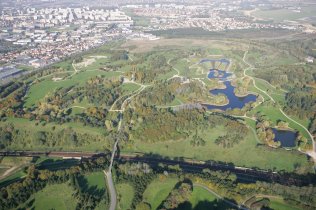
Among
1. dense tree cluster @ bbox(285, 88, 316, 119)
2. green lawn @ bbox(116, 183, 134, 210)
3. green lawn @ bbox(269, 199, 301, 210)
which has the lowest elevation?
green lawn @ bbox(116, 183, 134, 210)

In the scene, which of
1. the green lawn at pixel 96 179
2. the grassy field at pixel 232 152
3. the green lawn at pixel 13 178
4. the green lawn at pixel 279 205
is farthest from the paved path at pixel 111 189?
the green lawn at pixel 279 205

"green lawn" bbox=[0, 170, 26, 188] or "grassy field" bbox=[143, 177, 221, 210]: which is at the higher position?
"grassy field" bbox=[143, 177, 221, 210]

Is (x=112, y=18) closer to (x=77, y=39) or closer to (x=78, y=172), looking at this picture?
(x=77, y=39)

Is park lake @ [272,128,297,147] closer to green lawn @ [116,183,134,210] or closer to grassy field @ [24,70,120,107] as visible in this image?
green lawn @ [116,183,134,210]

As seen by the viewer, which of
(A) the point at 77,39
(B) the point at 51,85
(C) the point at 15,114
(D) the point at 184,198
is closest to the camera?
(D) the point at 184,198

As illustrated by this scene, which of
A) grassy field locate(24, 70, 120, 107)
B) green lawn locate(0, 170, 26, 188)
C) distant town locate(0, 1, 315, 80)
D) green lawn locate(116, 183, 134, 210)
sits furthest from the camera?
distant town locate(0, 1, 315, 80)

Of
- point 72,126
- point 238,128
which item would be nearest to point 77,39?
point 72,126

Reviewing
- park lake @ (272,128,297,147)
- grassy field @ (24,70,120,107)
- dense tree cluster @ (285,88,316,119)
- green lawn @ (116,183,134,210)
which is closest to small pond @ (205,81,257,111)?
dense tree cluster @ (285,88,316,119)

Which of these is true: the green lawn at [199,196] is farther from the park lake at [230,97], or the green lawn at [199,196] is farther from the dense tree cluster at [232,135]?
the park lake at [230,97]
